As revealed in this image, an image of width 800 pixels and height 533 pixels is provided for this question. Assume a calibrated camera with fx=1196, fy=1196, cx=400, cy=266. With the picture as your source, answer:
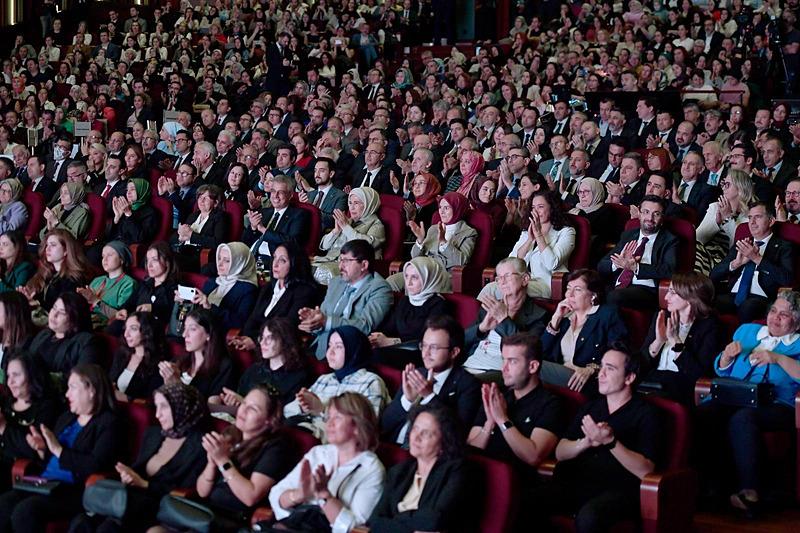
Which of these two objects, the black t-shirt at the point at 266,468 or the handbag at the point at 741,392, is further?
the handbag at the point at 741,392

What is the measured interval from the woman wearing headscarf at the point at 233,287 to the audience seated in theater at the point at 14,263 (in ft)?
3.30

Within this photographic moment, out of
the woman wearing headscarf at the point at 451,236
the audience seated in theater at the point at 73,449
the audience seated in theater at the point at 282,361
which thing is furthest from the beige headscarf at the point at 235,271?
the audience seated in theater at the point at 73,449

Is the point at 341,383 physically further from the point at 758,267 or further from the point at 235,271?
the point at 758,267

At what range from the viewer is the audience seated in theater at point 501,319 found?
4.32 meters

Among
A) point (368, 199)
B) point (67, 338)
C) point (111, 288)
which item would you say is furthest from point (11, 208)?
point (67, 338)

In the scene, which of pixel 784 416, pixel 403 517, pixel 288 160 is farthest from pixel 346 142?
pixel 403 517

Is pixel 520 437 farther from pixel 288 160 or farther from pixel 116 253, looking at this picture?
pixel 288 160

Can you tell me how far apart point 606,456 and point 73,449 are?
164 centimetres

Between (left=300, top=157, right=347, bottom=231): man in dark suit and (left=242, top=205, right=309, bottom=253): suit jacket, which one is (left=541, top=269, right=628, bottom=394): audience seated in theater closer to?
(left=242, top=205, right=309, bottom=253): suit jacket

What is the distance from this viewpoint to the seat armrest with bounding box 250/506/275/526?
10.8 ft

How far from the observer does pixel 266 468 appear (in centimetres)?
339

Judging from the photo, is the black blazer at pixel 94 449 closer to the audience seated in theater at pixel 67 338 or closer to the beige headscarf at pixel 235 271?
the audience seated in theater at pixel 67 338

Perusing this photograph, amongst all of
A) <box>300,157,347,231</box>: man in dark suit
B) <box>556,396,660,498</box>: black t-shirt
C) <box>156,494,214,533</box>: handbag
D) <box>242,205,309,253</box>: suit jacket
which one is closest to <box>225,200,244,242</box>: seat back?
<box>242,205,309,253</box>: suit jacket

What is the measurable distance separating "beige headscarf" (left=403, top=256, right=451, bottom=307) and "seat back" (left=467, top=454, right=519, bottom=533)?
5.55 ft
